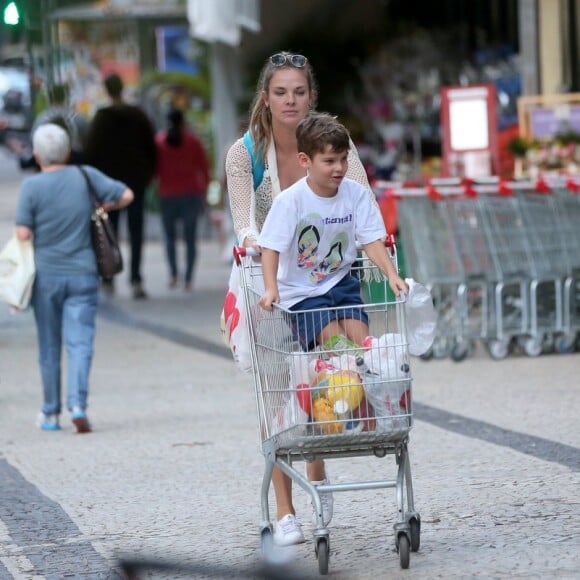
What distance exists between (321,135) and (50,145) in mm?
3937

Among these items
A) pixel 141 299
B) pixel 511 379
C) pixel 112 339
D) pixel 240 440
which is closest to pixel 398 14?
pixel 141 299

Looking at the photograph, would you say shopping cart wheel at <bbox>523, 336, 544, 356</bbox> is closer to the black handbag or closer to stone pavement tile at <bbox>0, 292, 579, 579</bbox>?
stone pavement tile at <bbox>0, 292, 579, 579</bbox>

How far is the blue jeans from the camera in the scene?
30.0 feet

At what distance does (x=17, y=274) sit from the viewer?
9078 mm

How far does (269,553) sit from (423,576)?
627 mm

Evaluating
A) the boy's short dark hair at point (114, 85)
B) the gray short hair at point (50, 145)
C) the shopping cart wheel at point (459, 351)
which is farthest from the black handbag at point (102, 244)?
the boy's short dark hair at point (114, 85)

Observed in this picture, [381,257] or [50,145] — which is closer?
[381,257]

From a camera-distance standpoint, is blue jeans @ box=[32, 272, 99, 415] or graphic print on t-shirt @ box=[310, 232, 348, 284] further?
blue jeans @ box=[32, 272, 99, 415]

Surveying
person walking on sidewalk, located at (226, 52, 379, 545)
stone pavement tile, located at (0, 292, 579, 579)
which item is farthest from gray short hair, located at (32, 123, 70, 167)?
person walking on sidewalk, located at (226, 52, 379, 545)

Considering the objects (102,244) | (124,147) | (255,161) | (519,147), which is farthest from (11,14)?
(124,147)

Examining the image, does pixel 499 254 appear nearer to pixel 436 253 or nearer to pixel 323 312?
pixel 436 253

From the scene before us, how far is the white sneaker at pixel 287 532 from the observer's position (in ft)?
19.1

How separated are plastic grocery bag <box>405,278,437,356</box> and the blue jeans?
3.85 meters

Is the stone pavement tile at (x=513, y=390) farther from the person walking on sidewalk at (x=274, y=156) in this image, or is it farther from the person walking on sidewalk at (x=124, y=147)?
the person walking on sidewalk at (x=124, y=147)
